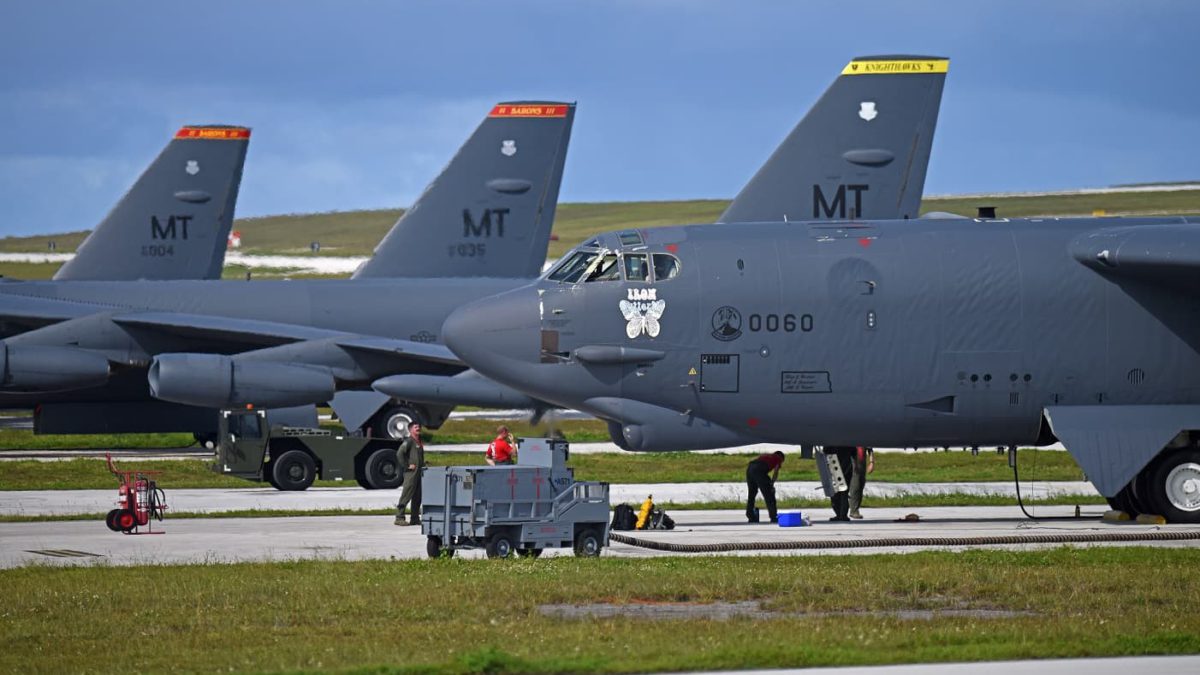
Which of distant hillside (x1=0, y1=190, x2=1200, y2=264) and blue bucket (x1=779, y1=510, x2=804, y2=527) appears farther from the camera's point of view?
distant hillside (x1=0, y1=190, x2=1200, y2=264)

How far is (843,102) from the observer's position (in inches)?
1188

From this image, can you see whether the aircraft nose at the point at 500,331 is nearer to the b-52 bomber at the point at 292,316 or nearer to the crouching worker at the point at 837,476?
the crouching worker at the point at 837,476

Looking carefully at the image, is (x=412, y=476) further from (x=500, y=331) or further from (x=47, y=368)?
(x=47, y=368)

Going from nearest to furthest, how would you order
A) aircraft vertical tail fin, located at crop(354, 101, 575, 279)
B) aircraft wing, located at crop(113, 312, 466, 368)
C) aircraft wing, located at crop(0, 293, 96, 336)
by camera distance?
aircraft wing, located at crop(113, 312, 466, 368) < aircraft wing, located at crop(0, 293, 96, 336) < aircraft vertical tail fin, located at crop(354, 101, 575, 279)

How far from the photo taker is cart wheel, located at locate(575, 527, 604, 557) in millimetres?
20078

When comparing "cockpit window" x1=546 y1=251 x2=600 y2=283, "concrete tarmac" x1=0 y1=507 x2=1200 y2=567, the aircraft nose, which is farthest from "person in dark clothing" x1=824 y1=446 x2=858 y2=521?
the aircraft nose

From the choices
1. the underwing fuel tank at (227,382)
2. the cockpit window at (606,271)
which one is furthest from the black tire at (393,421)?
the cockpit window at (606,271)

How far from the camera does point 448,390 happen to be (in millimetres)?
38469

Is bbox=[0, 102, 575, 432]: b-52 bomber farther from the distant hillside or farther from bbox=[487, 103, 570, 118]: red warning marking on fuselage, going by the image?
the distant hillside

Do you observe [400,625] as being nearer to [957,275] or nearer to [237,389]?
[957,275]

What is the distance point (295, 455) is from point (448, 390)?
6.16 meters

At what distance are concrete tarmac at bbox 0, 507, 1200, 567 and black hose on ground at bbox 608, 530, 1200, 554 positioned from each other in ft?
0.37

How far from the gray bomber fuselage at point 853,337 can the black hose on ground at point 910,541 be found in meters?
2.37

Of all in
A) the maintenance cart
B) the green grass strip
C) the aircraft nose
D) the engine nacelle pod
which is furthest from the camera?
the engine nacelle pod
